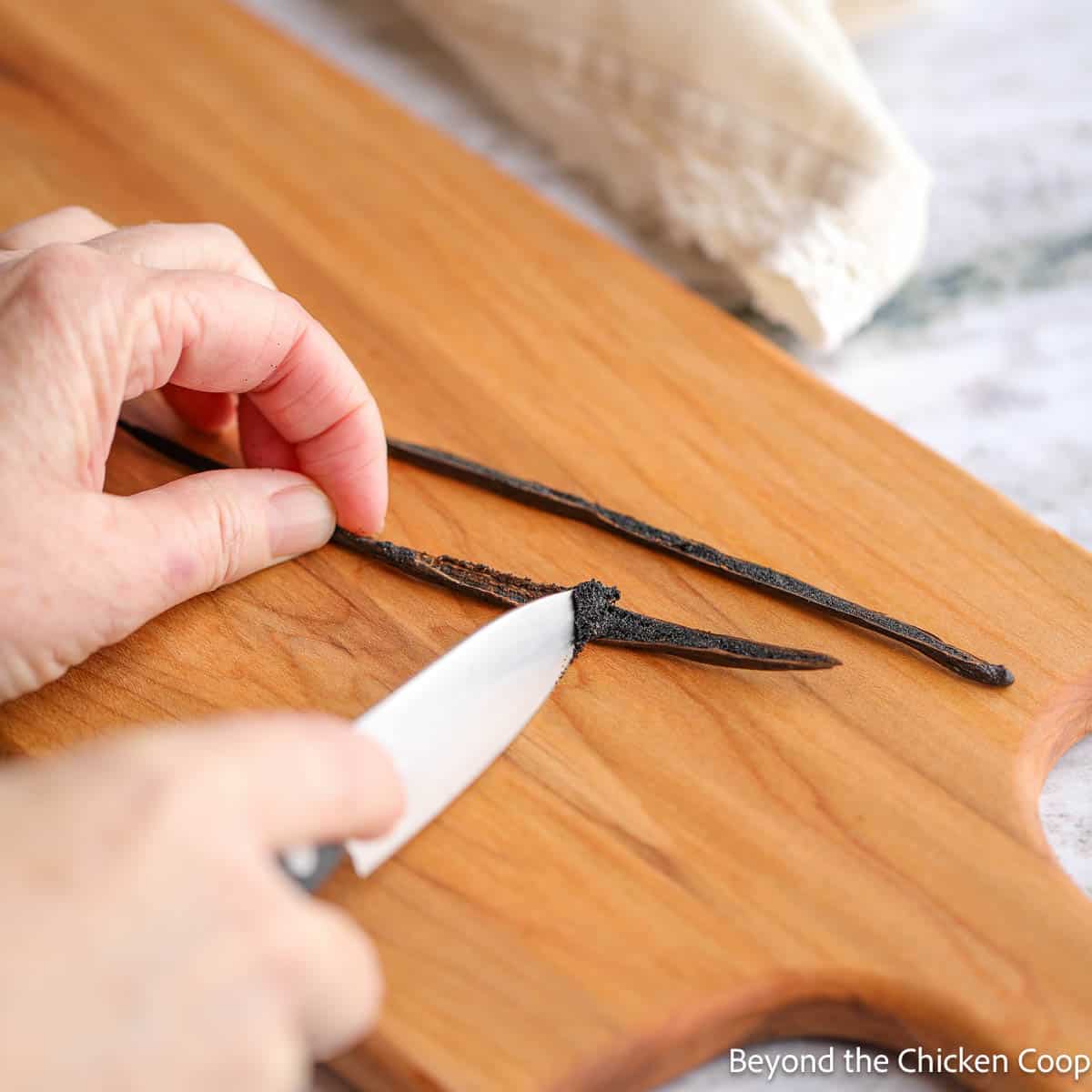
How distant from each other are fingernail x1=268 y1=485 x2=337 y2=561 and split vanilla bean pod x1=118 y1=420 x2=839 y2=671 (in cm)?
6

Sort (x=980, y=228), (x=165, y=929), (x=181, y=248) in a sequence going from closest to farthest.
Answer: (x=165, y=929)
(x=181, y=248)
(x=980, y=228)

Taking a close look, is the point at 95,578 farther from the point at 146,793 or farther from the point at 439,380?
the point at 439,380

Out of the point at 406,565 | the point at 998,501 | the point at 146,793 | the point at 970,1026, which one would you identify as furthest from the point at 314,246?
the point at 970,1026

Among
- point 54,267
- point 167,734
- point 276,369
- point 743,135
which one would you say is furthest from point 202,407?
A: point 743,135

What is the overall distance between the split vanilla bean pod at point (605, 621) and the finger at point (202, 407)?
29cm

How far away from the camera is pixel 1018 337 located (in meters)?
1.94

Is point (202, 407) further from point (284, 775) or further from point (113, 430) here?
point (284, 775)

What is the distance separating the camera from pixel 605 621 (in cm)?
128

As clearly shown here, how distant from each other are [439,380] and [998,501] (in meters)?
0.75

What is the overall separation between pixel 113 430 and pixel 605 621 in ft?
1.81

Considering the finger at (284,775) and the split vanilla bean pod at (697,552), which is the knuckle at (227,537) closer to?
the split vanilla bean pod at (697,552)

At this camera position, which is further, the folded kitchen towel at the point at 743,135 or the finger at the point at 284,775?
the folded kitchen towel at the point at 743,135

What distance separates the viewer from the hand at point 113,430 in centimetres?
112

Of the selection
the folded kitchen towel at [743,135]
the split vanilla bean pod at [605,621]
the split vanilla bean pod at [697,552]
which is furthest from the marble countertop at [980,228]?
the split vanilla bean pod at [605,621]
